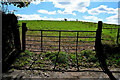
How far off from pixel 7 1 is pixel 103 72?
23.5ft

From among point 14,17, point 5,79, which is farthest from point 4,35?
point 5,79

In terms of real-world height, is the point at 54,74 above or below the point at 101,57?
below

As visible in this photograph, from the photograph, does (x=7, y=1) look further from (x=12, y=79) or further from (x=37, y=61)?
(x=12, y=79)

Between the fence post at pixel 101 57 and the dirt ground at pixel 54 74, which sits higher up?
the fence post at pixel 101 57

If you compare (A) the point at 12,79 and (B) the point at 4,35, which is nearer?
(A) the point at 12,79

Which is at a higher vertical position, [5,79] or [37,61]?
[37,61]

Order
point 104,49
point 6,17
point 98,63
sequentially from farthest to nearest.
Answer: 1. point 104,49
2. point 98,63
3. point 6,17

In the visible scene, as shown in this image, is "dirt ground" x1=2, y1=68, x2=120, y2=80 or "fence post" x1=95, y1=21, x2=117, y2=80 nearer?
"dirt ground" x1=2, y1=68, x2=120, y2=80

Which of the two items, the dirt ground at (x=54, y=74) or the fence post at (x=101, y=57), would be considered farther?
the fence post at (x=101, y=57)

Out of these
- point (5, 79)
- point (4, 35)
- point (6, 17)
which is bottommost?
point (5, 79)

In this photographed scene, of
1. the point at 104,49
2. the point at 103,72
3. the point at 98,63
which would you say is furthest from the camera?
the point at 104,49

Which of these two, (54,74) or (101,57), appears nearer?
(54,74)

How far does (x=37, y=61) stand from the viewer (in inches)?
223

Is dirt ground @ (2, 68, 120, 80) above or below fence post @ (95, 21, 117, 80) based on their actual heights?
below
